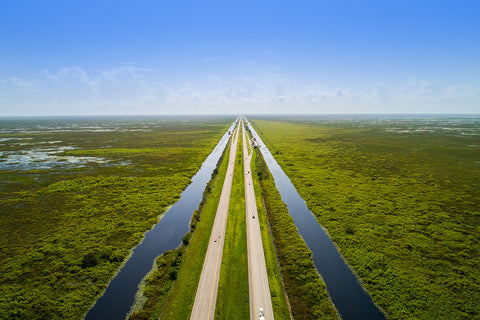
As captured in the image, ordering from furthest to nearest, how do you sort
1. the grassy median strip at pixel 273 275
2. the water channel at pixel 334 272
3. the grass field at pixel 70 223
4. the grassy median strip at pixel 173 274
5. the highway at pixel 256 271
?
the grass field at pixel 70 223
the water channel at pixel 334 272
the grassy median strip at pixel 173 274
the highway at pixel 256 271
the grassy median strip at pixel 273 275

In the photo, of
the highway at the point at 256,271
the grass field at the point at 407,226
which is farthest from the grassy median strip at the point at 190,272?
the grass field at the point at 407,226

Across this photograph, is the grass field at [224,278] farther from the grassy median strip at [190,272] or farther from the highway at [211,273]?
the highway at [211,273]

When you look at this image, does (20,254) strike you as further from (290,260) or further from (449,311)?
(449,311)

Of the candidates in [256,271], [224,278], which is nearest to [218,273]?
[224,278]

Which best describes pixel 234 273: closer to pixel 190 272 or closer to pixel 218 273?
pixel 218 273

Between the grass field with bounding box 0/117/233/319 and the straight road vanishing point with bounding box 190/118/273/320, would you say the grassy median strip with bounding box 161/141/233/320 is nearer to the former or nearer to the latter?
the straight road vanishing point with bounding box 190/118/273/320

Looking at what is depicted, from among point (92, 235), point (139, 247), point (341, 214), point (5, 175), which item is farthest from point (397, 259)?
point (5, 175)

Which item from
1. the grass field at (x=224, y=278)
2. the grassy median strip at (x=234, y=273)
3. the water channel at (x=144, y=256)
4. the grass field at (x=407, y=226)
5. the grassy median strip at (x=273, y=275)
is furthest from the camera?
the grass field at (x=407, y=226)
